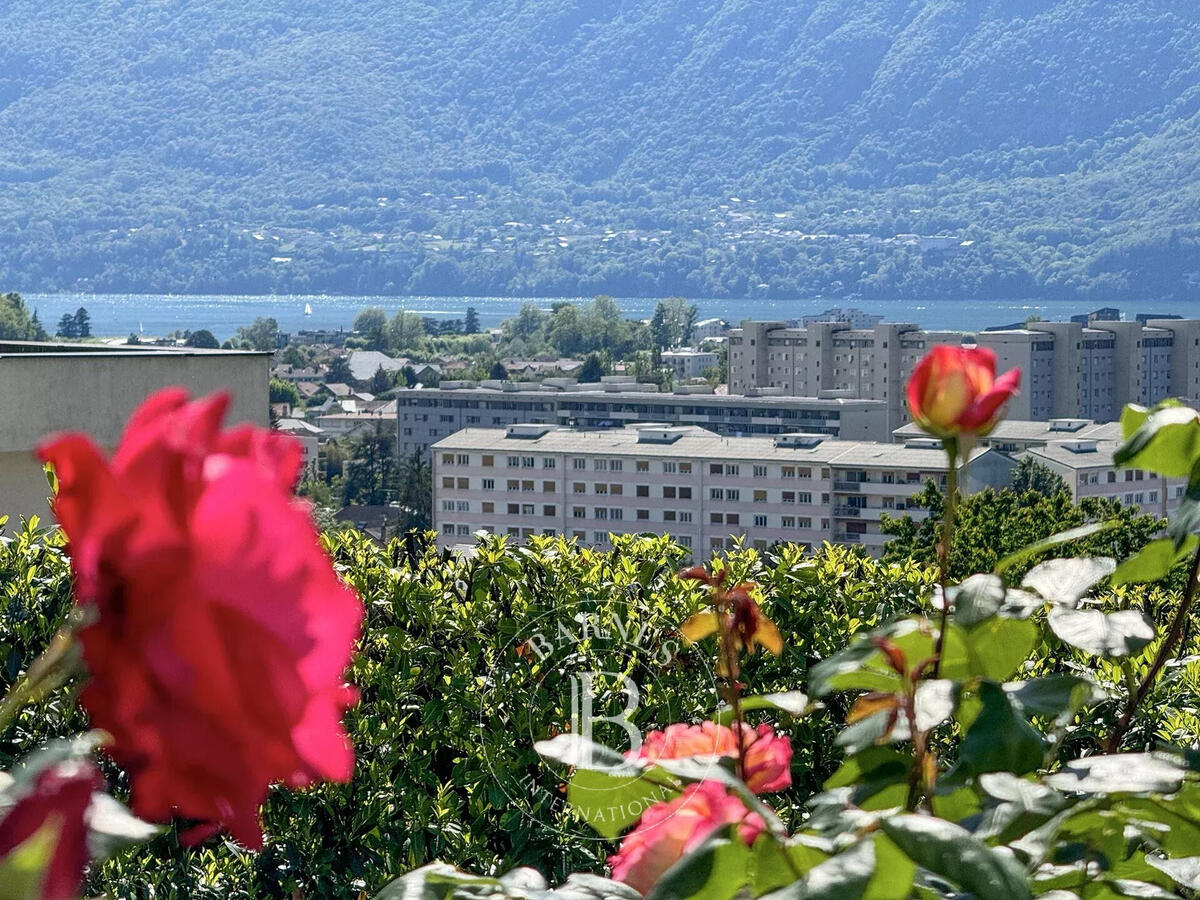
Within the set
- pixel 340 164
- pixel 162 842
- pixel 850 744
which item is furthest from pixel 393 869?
pixel 340 164

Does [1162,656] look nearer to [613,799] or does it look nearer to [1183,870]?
[1183,870]

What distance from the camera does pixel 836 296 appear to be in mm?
90625

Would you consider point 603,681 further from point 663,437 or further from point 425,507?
point 425,507

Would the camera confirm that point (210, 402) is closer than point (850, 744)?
Yes

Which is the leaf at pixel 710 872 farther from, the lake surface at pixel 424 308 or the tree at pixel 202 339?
the lake surface at pixel 424 308

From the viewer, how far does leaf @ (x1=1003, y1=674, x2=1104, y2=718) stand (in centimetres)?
49

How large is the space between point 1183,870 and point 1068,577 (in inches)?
5.5

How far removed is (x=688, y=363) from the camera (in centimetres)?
5372

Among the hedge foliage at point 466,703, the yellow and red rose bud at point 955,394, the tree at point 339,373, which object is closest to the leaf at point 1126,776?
the yellow and red rose bud at point 955,394

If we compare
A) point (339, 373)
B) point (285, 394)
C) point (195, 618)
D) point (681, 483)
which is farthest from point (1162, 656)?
point (339, 373)

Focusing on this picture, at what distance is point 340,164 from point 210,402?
10295cm

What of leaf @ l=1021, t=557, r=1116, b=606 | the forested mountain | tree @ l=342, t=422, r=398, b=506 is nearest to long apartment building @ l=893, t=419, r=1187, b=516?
tree @ l=342, t=422, r=398, b=506

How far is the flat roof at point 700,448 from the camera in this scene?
26.0 meters

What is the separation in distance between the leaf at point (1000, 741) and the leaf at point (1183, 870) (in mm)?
49
